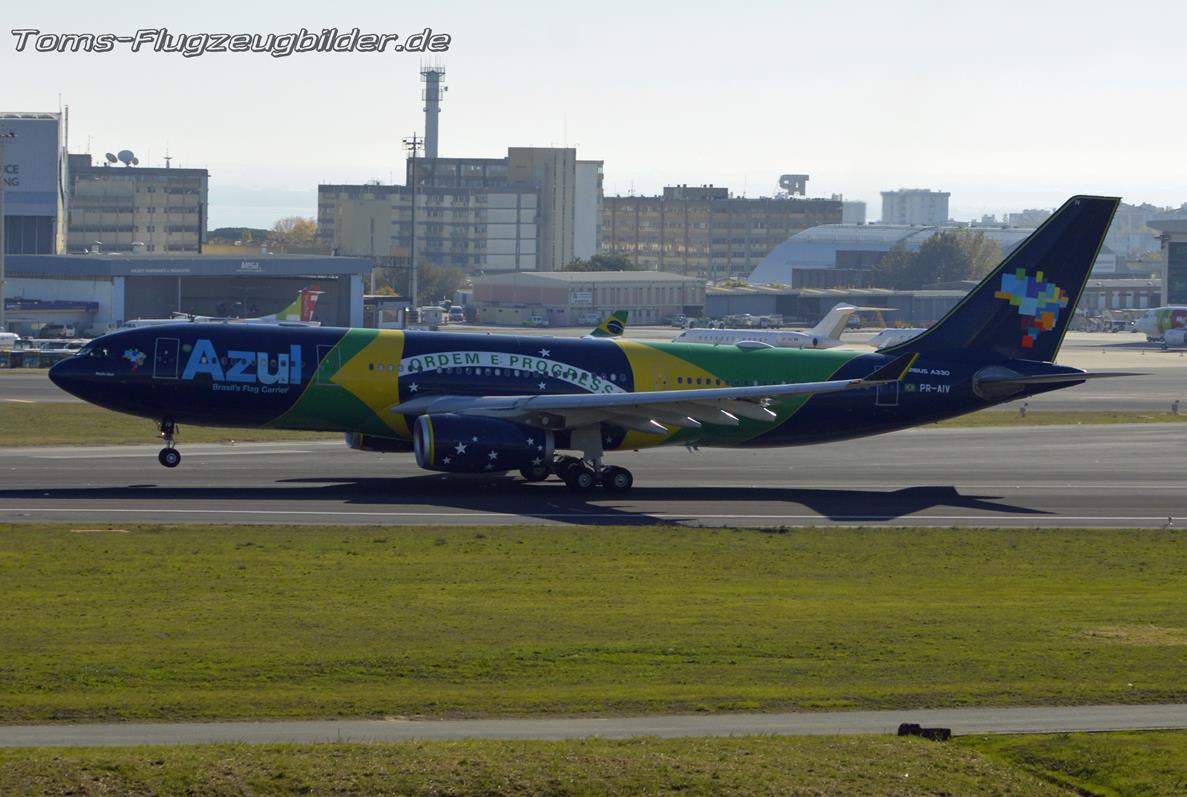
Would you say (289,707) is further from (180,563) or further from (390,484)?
(390,484)

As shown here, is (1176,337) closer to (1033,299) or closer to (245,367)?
(1033,299)

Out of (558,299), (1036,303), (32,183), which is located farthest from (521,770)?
(558,299)

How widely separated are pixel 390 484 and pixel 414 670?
2575 cm

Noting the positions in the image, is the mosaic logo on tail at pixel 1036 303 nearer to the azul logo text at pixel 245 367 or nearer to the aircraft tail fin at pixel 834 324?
the azul logo text at pixel 245 367

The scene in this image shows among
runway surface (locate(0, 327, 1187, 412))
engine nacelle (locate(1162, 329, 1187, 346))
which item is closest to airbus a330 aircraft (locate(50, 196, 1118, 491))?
runway surface (locate(0, 327, 1187, 412))

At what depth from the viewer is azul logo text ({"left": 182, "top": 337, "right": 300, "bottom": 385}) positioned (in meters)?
46.7

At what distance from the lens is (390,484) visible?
4853 cm

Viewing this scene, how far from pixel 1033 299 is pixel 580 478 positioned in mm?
16678

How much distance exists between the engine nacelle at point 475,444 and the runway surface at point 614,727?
24.7 meters

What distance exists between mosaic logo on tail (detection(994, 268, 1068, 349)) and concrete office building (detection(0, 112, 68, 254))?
13880cm

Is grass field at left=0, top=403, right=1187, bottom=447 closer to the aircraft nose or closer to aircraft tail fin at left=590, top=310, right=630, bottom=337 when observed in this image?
the aircraft nose

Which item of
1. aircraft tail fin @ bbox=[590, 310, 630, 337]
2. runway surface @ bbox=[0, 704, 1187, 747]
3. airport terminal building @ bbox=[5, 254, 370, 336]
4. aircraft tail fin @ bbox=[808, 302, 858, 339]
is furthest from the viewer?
airport terminal building @ bbox=[5, 254, 370, 336]

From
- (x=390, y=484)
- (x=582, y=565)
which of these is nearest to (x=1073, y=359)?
(x=390, y=484)

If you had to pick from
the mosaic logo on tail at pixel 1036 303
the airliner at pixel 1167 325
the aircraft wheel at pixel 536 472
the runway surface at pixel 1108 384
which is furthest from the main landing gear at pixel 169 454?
the airliner at pixel 1167 325
